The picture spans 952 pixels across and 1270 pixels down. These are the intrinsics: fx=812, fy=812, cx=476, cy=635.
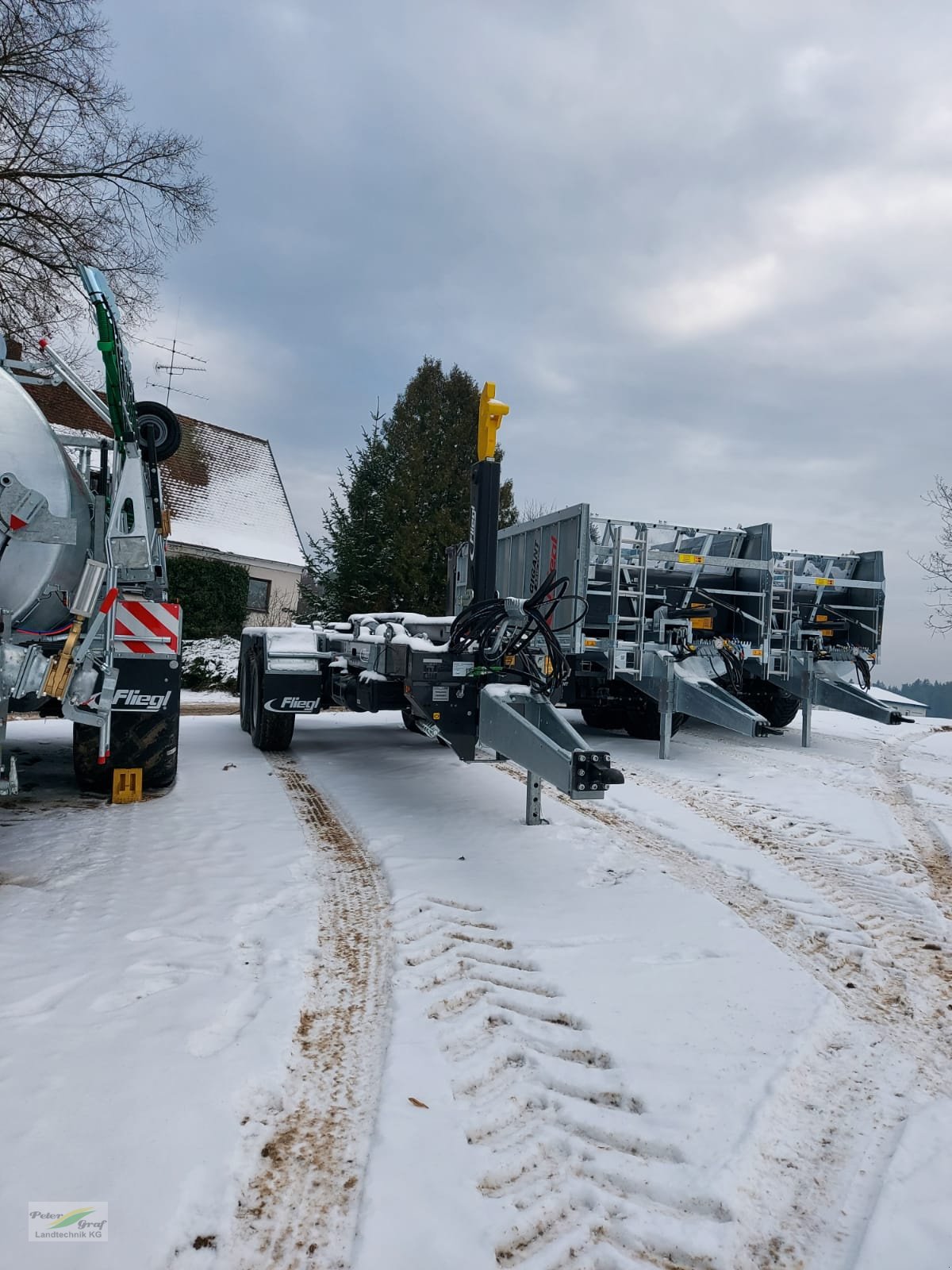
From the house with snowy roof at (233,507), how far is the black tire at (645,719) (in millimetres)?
13818

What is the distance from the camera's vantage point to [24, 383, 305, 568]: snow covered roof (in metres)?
21.7

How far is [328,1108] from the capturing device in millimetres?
2336

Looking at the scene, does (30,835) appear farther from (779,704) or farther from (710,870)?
(779,704)

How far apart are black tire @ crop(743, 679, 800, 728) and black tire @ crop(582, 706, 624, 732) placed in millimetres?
1719

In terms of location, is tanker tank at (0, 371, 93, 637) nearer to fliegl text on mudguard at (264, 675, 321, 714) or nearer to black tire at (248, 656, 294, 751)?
fliegl text on mudguard at (264, 675, 321, 714)

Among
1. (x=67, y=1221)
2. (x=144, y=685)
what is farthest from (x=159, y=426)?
(x=67, y=1221)

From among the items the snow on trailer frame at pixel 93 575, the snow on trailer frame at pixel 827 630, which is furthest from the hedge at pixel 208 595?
the snow on trailer frame at pixel 93 575

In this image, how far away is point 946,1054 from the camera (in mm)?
2740

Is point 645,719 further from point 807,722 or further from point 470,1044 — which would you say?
point 470,1044

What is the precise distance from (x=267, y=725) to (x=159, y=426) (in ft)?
11.2

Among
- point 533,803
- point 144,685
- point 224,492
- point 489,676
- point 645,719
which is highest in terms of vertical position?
point 224,492

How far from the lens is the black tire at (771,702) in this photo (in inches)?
417

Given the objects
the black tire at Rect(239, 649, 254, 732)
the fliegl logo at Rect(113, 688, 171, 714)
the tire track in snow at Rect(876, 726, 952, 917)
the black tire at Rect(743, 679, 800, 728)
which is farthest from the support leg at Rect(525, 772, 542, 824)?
the black tire at Rect(743, 679, 800, 728)

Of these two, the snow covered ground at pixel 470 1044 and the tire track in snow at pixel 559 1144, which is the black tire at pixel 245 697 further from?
the tire track in snow at pixel 559 1144
